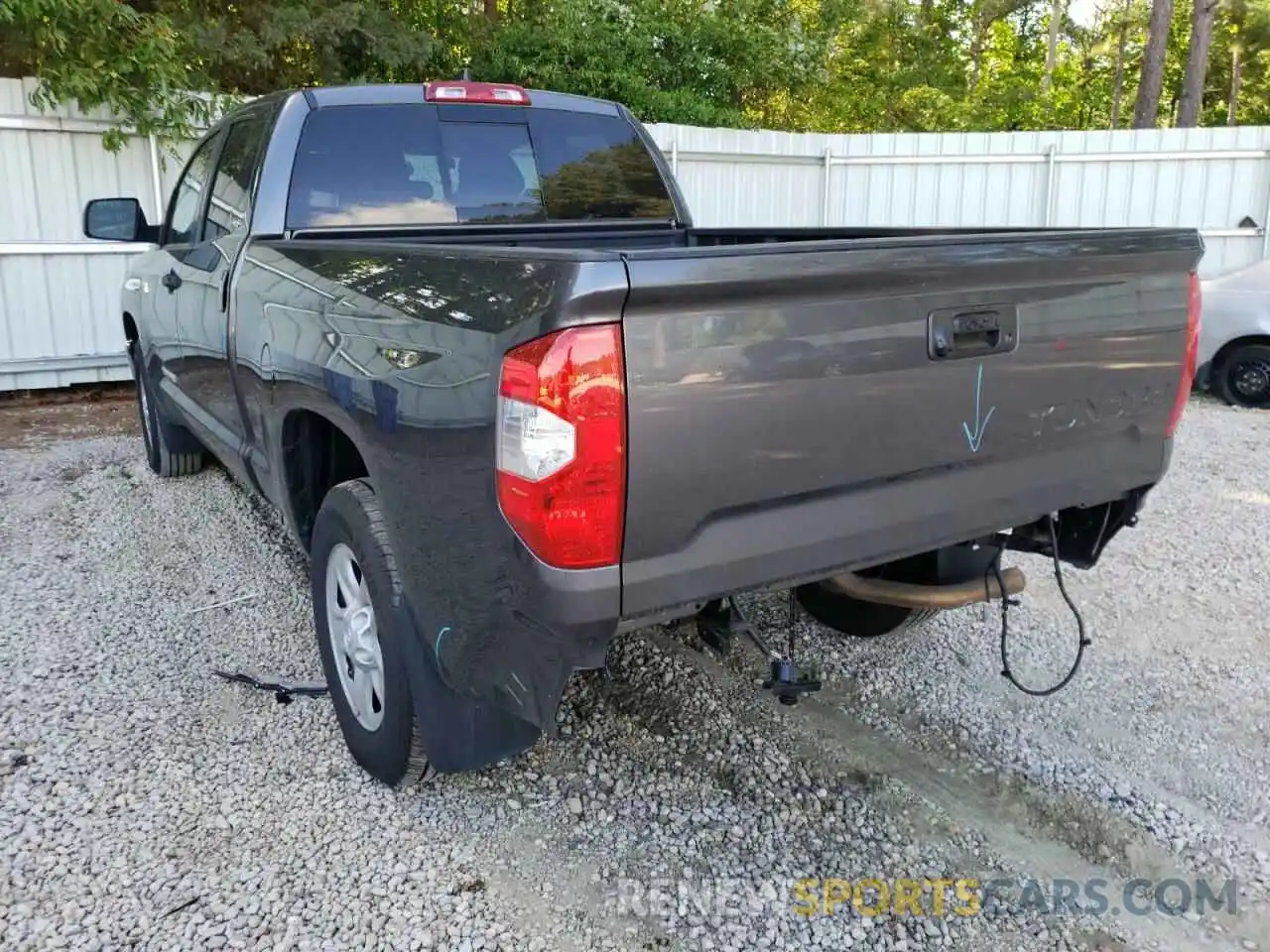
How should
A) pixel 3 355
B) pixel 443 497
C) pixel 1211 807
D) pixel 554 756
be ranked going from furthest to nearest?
pixel 3 355 → pixel 554 756 → pixel 1211 807 → pixel 443 497

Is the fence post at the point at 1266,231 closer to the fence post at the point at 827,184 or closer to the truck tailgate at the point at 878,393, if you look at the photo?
the fence post at the point at 827,184

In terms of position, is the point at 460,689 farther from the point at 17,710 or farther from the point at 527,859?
the point at 17,710

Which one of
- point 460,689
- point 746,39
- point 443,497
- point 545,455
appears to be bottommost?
point 460,689

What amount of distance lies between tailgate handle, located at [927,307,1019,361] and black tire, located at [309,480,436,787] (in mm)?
1440

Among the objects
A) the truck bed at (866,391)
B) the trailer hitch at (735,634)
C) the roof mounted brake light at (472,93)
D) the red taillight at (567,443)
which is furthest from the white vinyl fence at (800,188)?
the red taillight at (567,443)

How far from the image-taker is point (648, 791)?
3090 mm

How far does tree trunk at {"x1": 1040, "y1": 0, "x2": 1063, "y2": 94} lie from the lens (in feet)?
109

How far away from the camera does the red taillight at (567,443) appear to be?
79.3 inches

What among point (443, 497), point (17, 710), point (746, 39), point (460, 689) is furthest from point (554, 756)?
point (746, 39)

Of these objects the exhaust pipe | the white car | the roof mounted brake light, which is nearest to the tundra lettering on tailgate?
the exhaust pipe

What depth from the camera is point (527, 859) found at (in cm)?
278

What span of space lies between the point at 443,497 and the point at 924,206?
11.4 m

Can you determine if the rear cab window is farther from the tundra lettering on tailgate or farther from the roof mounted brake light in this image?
the tundra lettering on tailgate

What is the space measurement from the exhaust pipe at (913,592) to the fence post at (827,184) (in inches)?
406
